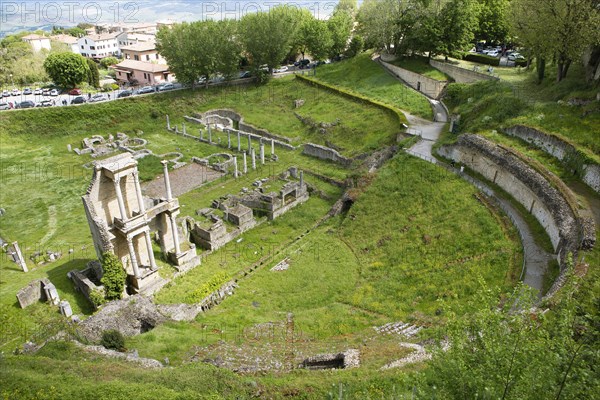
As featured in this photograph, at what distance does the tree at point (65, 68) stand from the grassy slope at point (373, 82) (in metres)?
41.7

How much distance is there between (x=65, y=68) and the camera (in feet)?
232

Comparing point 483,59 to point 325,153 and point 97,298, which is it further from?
point 97,298

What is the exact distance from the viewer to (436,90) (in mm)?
54250

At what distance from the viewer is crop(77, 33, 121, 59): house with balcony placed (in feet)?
372

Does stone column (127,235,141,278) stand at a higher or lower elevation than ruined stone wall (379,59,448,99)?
lower

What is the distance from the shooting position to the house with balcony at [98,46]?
372ft

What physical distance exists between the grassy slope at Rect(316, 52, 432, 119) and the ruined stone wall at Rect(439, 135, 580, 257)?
13311 millimetres

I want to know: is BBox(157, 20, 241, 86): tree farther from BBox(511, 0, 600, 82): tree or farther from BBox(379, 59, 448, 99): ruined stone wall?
BBox(511, 0, 600, 82): tree

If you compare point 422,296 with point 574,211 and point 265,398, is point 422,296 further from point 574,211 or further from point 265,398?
point 265,398

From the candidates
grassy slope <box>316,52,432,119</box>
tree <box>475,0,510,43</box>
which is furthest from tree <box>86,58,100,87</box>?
tree <box>475,0,510,43</box>

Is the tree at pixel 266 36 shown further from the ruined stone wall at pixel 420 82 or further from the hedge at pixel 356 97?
the ruined stone wall at pixel 420 82

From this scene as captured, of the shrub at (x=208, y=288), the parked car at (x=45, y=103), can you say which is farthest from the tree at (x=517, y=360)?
the parked car at (x=45, y=103)

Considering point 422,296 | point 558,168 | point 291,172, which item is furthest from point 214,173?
point 558,168

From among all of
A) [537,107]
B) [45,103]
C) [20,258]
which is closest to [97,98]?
[45,103]
